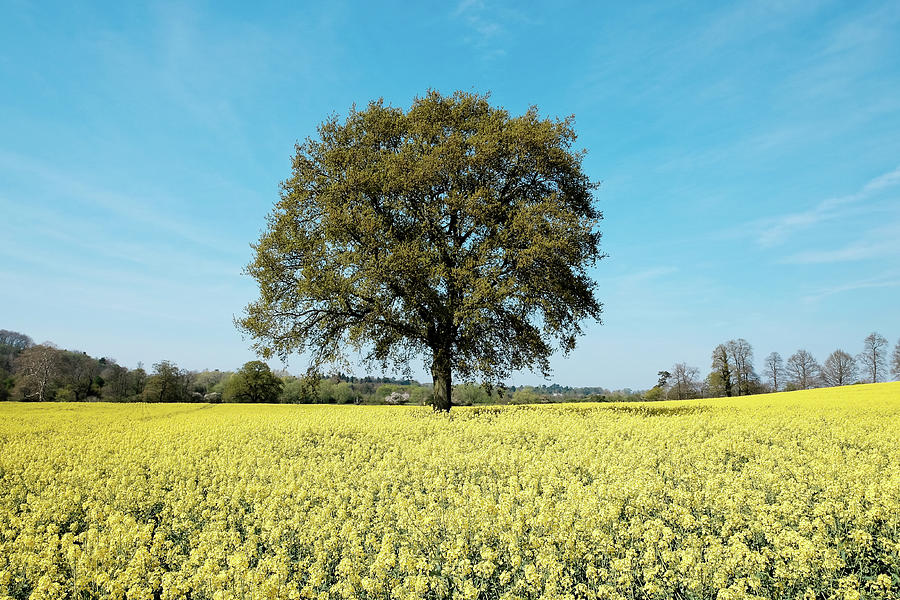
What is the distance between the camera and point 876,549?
19.7 feet

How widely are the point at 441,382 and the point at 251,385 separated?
45.8m

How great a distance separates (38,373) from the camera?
54.5 metres

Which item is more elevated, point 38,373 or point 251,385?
point 38,373

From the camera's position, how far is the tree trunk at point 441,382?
73.7 feet

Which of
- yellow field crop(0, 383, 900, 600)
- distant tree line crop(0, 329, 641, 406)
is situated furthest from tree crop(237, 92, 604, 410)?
distant tree line crop(0, 329, 641, 406)

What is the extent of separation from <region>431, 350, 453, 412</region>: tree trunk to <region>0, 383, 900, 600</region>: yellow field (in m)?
9.17

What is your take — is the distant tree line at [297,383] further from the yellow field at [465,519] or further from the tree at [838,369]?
the yellow field at [465,519]

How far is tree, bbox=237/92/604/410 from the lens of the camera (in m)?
19.9

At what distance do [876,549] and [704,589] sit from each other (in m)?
3.17

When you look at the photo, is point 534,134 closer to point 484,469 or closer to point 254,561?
point 484,469

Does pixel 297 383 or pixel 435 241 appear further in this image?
pixel 297 383

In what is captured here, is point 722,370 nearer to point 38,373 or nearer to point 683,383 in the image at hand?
point 683,383

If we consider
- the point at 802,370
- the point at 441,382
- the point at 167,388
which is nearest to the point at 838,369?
the point at 802,370

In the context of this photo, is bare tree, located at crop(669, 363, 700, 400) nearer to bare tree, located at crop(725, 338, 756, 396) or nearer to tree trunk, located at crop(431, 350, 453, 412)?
bare tree, located at crop(725, 338, 756, 396)
